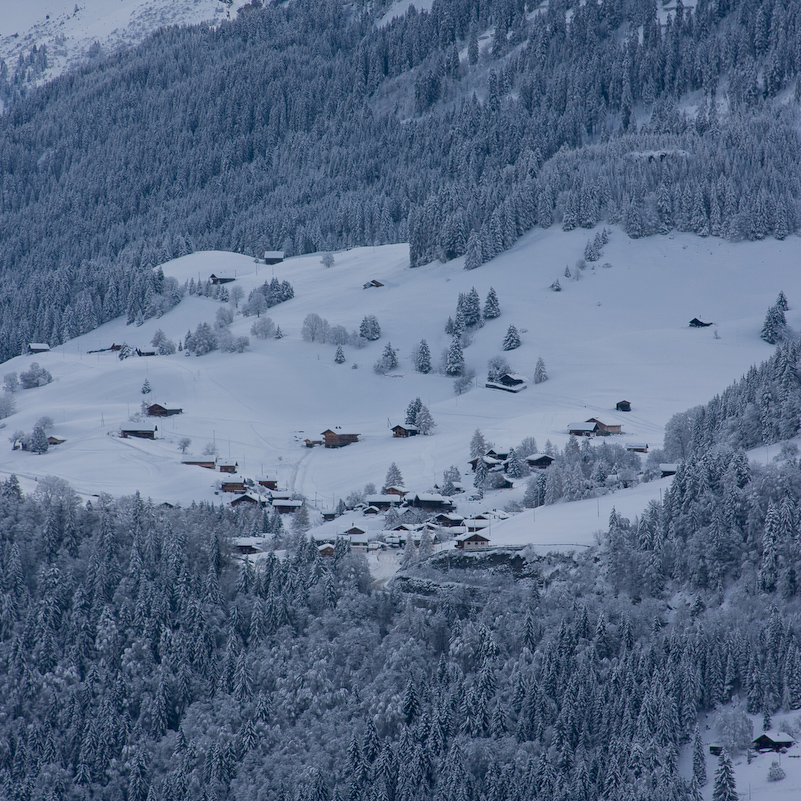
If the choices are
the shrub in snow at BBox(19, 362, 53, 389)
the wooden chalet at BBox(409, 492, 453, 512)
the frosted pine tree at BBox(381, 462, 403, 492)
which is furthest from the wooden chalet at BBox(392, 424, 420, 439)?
the shrub in snow at BBox(19, 362, 53, 389)

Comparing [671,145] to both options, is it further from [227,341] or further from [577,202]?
[227,341]

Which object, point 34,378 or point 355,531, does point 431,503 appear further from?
point 34,378

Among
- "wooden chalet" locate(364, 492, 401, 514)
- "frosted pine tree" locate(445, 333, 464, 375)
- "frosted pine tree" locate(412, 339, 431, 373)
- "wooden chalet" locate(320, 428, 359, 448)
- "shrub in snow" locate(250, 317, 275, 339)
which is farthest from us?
"shrub in snow" locate(250, 317, 275, 339)

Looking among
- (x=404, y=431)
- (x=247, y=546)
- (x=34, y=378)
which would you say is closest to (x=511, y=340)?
(x=404, y=431)

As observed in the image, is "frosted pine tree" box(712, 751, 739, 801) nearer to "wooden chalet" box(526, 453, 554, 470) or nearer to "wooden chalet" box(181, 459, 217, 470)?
"wooden chalet" box(526, 453, 554, 470)

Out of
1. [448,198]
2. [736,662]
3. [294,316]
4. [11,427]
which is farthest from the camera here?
[448,198]

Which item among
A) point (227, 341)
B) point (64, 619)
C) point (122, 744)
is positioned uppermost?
point (227, 341)

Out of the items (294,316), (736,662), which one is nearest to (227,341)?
(294,316)
